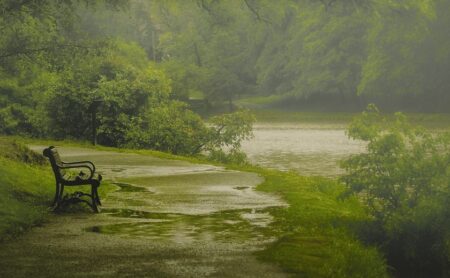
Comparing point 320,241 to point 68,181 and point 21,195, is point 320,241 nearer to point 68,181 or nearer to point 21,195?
point 68,181

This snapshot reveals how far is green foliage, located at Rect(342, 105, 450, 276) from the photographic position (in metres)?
11.7

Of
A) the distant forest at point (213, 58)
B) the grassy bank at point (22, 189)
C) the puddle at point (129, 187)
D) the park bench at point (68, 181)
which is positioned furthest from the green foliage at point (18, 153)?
the park bench at point (68, 181)

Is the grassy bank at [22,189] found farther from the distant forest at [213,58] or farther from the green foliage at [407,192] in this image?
the green foliage at [407,192]

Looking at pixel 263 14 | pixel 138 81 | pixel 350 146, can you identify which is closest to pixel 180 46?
pixel 350 146

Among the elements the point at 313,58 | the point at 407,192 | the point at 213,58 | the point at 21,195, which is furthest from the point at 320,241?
the point at 213,58

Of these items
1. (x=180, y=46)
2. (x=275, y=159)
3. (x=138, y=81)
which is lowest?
(x=275, y=159)

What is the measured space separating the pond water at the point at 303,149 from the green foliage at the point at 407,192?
9294mm

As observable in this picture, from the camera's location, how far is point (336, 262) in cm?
991

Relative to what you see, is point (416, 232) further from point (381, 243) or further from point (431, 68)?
point (431, 68)

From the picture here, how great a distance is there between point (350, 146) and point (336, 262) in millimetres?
29129

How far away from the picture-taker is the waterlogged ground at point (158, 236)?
9148mm

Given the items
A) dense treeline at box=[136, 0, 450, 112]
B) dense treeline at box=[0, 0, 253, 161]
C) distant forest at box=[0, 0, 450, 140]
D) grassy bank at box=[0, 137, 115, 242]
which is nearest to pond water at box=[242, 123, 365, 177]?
dense treeline at box=[0, 0, 253, 161]

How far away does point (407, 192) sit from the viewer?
12688mm

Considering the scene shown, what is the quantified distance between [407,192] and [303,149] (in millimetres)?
A: 24547
